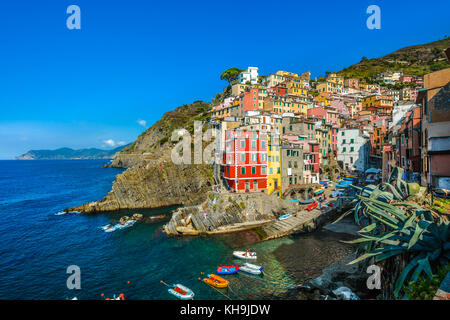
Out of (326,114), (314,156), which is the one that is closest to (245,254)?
(314,156)

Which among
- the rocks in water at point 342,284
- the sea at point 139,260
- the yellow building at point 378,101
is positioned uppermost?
the yellow building at point 378,101

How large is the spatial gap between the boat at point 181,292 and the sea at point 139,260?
71cm

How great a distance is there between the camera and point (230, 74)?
125m

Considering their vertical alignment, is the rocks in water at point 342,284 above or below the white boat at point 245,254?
above

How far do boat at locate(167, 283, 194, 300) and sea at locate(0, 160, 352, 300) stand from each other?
0.71 meters

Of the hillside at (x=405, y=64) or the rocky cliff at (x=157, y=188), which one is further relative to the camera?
the hillside at (x=405, y=64)

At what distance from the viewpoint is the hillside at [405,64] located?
14100 cm

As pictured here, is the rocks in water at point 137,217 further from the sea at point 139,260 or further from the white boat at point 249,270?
the white boat at point 249,270

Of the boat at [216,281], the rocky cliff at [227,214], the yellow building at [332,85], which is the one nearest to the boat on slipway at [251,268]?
the boat at [216,281]

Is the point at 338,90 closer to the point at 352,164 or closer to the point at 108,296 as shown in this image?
the point at 352,164

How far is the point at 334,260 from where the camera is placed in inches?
1133
